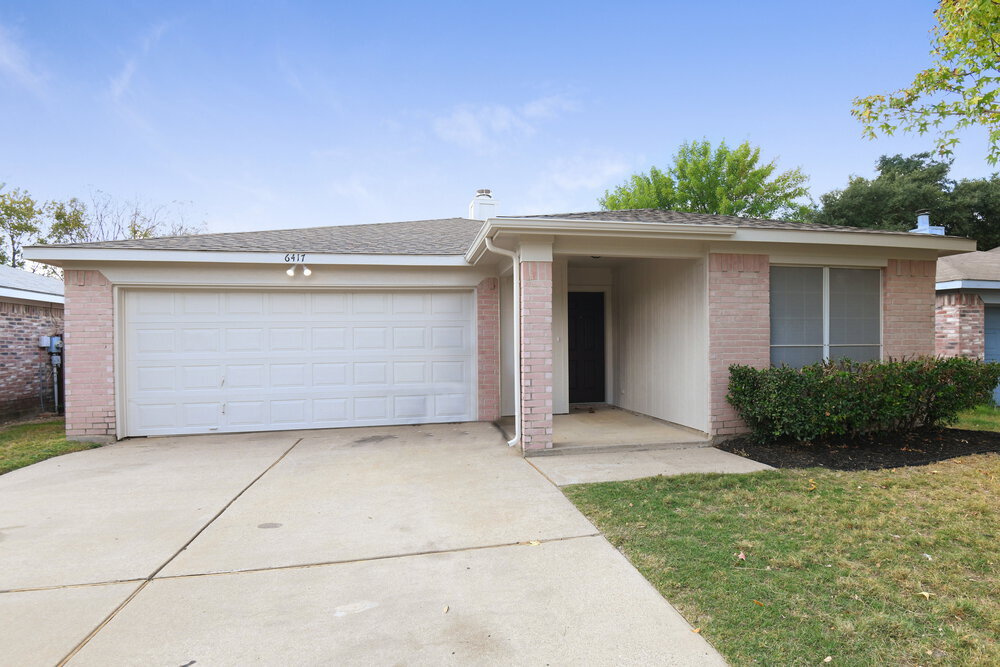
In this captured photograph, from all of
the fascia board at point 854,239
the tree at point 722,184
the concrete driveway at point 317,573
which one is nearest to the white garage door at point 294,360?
the concrete driveway at point 317,573

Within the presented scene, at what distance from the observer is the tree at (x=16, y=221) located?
20.2 m

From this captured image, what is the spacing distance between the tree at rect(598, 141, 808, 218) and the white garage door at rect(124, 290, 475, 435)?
21060 mm

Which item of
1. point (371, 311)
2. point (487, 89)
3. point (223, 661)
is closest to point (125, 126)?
point (487, 89)

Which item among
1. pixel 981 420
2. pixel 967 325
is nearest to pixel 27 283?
pixel 981 420

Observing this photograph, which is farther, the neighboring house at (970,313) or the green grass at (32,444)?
the neighboring house at (970,313)

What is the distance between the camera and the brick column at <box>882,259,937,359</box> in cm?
679

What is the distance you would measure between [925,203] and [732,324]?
21.9 metres

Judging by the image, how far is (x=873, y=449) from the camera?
571cm

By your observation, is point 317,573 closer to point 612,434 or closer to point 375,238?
point 612,434

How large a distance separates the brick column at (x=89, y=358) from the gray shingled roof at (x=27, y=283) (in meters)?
3.90

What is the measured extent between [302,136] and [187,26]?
344 cm

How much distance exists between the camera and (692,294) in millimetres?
6602

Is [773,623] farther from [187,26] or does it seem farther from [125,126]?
[125,126]

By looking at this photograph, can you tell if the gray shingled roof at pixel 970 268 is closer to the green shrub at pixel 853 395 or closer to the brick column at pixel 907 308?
the brick column at pixel 907 308
